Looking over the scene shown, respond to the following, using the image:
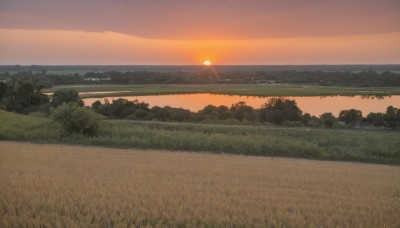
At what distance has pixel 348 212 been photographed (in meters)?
8.12

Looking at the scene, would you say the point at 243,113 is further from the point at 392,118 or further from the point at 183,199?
the point at 183,199

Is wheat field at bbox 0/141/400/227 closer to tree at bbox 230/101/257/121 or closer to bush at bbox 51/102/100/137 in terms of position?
bush at bbox 51/102/100/137

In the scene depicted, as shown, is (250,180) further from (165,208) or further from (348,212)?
(165,208)

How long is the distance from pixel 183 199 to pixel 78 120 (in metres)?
20.8

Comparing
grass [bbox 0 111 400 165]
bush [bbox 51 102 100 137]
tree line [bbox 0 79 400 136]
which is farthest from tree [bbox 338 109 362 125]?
bush [bbox 51 102 100 137]

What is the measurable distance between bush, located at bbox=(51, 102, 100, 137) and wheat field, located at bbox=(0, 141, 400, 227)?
14.5m

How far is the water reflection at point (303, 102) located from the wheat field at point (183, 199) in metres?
44.3

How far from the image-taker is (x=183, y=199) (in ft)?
27.8

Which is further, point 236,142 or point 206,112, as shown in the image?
point 206,112

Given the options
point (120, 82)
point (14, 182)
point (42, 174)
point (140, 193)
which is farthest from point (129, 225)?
point (120, 82)

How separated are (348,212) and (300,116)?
1533 inches

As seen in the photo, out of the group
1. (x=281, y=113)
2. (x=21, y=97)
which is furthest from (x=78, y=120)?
(x=21, y=97)

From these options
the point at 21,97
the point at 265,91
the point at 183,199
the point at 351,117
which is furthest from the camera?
the point at 265,91

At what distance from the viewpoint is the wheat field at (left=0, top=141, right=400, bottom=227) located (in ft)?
22.6
